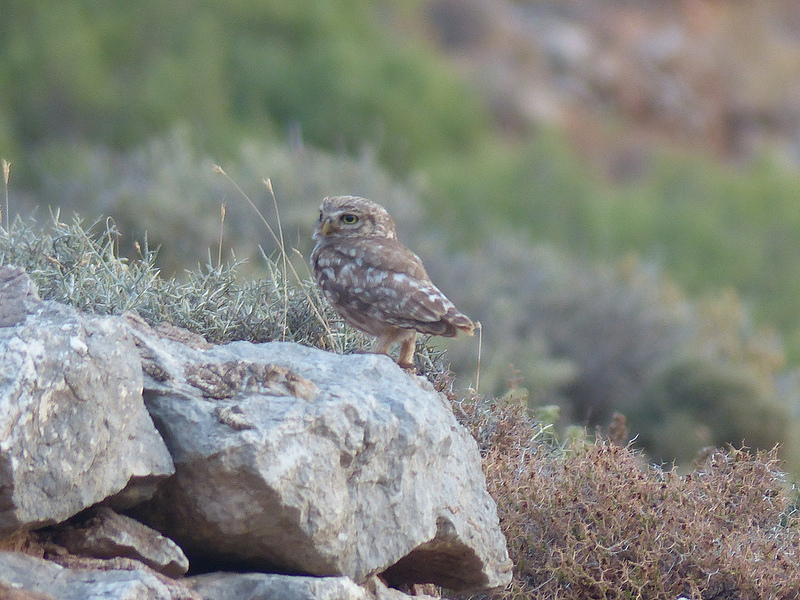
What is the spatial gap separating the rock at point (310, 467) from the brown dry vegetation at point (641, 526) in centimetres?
28

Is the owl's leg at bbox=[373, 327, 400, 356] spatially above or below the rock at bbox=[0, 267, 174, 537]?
below

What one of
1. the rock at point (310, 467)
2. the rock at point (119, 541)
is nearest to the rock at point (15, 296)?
the rock at point (310, 467)

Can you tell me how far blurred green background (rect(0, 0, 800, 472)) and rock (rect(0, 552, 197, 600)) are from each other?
3432 mm

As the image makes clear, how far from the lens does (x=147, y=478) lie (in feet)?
12.3

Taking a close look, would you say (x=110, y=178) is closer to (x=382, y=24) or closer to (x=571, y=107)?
(x=382, y=24)

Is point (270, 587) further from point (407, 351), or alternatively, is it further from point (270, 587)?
point (407, 351)

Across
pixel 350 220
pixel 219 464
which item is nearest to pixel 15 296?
pixel 219 464

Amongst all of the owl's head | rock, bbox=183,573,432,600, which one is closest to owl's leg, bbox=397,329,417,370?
the owl's head

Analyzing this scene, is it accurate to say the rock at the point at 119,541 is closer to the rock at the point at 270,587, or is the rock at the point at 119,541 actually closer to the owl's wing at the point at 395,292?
the rock at the point at 270,587

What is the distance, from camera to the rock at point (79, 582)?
10.9ft

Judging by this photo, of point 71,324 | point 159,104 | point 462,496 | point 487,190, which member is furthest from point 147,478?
point 159,104

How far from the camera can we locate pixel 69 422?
11.5 feet

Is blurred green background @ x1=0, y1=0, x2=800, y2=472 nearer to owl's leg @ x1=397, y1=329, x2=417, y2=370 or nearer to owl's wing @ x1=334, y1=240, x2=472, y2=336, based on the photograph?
owl's leg @ x1=397, y1=329, x2=417, y2=370

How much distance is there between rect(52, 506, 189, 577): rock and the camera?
3.66 metres
